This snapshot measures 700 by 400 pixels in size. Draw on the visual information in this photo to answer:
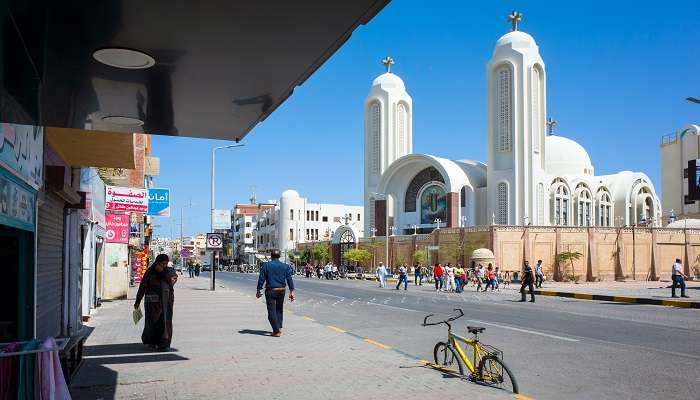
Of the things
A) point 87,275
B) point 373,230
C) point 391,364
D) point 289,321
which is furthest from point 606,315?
point 373,230

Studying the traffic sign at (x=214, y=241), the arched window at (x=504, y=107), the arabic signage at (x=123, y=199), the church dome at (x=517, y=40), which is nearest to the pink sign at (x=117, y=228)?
the arabic signage at (x=123, y=199)

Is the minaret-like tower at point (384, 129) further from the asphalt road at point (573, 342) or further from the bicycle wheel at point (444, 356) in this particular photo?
the bicycle wheel at point (444, 356)

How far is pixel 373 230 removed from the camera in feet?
267

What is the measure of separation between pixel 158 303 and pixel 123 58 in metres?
6.36

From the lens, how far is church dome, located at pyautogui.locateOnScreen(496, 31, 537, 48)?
69125mm

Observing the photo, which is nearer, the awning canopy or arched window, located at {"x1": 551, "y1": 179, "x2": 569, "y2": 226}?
the awning canopy

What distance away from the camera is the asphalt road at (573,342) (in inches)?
333

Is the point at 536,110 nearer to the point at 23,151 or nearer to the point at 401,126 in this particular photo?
the point at 401,126

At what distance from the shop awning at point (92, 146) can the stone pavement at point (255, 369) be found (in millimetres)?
3197

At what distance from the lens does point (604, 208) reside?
3145 inches

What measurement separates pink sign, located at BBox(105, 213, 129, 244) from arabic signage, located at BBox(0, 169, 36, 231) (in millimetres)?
14794

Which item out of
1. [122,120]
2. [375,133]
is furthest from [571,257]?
[122,120]

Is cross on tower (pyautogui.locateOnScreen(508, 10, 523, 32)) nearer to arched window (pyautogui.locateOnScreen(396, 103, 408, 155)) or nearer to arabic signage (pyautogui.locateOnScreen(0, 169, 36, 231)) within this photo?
arched window (pyautogui.locateOnScreen(396, 103, 408, 155))

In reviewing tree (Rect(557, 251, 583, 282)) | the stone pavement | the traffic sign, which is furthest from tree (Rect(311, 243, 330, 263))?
the stone pavement
